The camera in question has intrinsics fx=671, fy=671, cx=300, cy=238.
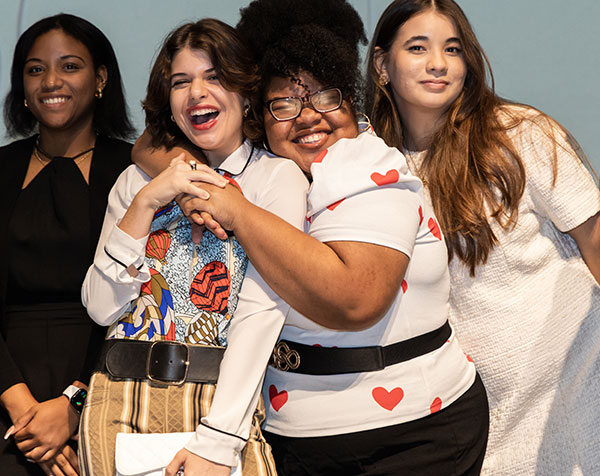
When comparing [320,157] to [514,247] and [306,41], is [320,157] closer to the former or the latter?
[306,41]

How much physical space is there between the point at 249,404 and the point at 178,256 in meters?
0.39

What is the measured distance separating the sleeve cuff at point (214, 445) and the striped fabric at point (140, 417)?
0.08 m

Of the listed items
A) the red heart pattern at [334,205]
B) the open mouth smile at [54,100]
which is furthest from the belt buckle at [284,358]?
the open mouth smile at [54,100]

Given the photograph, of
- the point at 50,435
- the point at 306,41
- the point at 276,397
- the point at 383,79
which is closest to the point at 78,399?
the point at 50,435

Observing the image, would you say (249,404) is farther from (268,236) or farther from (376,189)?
(376,189)

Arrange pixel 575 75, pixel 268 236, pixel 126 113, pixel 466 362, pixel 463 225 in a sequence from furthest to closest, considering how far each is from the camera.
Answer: pixel 575 75 → pixel 126 113 → pixel 463 225 → pixel 466 362 → pixel 268 236

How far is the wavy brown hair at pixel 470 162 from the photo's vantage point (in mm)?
1777

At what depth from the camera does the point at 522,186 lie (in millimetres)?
1801

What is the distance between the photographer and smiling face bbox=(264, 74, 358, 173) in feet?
5.44

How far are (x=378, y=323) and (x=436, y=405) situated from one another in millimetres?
227

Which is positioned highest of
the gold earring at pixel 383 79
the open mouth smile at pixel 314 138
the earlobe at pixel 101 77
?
the gold earring at pixel 383 79

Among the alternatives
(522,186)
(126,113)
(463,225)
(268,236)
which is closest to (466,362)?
(463,225)

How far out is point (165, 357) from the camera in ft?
4.82

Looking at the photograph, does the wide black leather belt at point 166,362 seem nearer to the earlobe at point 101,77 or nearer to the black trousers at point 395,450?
the black trousers at point 395,450
